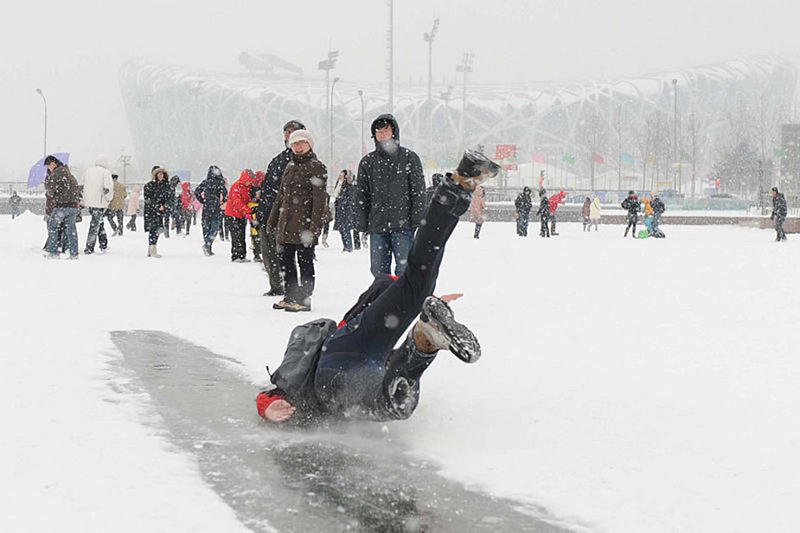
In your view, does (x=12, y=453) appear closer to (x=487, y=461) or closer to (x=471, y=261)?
(x=487, y=461)

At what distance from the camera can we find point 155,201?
51.6ft

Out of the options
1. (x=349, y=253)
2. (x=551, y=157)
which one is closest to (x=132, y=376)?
(x=349, y=253)

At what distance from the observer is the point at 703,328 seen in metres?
7.67

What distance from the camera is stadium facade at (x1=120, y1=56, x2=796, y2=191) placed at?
5379 inches

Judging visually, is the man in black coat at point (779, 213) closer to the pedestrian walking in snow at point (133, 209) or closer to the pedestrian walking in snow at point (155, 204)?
the pedestrian walking in snow at point (155, 204)

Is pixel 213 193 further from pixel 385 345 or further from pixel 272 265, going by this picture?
pixel 385 345

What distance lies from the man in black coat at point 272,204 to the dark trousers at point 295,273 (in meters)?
0.64

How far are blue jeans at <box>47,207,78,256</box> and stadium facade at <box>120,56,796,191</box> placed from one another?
109299 millimetres

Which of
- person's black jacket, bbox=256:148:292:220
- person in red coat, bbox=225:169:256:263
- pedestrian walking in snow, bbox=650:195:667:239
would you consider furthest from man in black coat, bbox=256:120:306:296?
pedestrian walking in snow, bbox=650:195:667:239

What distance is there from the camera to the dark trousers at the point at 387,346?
3.87m

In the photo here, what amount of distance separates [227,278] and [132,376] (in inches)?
267

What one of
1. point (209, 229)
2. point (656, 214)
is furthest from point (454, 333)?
point (656, 214)

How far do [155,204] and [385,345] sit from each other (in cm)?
1224

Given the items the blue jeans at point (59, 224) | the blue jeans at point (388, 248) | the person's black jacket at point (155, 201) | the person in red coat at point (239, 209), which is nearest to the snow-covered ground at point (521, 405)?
the blue jeans at point (388, 248)
